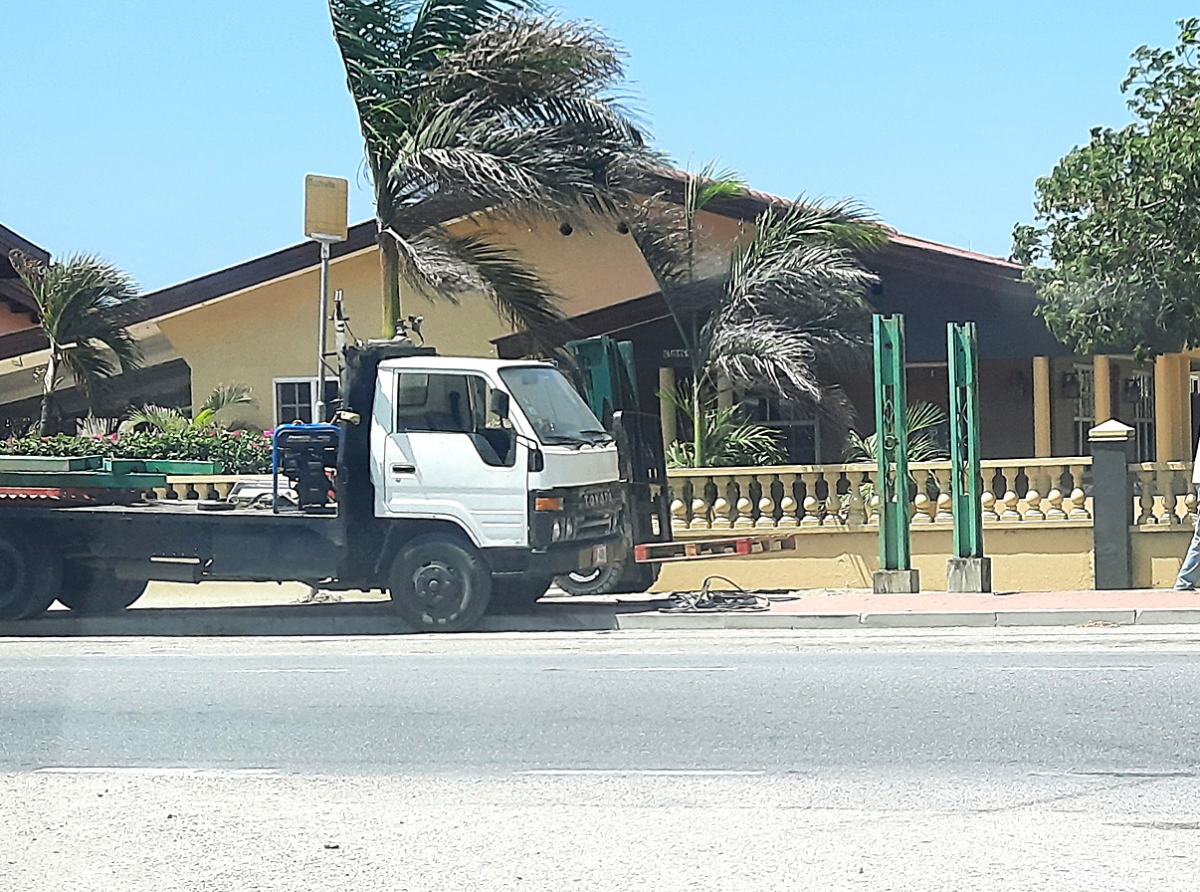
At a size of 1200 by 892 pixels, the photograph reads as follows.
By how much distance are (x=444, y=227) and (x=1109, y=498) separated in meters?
7.53

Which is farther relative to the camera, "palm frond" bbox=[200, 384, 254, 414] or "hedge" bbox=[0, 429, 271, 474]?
"palm frond" bbox=[200, 384, 254, 414]

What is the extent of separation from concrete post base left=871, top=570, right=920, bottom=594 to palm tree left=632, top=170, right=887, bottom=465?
2.45 meters

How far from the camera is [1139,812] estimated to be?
7051 mm

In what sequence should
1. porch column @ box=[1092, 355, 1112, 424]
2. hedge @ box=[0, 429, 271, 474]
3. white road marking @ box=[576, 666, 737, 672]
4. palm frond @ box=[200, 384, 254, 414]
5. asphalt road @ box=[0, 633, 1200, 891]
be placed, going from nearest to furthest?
asphalt road @ box=[0, 633, 1200, 891]
white road marking @ box=[576, 666, 737, 672]
hedge @ box=[0, 429, 271, 474]
porch column @ box=[1092, 355, 1112, 424]
palm frond @ box=[200, 384, 254, 414]

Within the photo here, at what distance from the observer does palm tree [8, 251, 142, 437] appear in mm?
21953

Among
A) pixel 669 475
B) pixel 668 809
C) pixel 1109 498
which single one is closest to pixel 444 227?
pixel 669 475

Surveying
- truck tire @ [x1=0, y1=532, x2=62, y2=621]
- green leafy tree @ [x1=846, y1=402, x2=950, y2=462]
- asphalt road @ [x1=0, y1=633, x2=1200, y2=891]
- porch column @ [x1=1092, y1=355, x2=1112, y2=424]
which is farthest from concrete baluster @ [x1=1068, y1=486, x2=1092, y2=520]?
truck tire @ [x1=0, y1=532, x2=62, y2=621]

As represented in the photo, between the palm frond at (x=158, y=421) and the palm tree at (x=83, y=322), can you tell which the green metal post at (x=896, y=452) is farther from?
the palm tree at (x=83, y=322)

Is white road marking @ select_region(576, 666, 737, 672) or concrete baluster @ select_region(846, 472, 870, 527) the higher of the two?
concrete baluster @ select_region(846, 472, 870, 527)

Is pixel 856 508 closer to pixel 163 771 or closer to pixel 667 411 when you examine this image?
pixel 667 411

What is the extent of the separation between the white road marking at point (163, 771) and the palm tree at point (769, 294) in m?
10.3

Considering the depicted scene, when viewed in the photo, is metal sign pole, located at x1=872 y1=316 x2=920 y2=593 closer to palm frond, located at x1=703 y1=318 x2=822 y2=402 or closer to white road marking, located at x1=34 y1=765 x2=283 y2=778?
palm frond, located at x1=703 y1=318 x2=822 y2=402

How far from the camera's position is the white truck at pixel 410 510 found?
46.1 ft

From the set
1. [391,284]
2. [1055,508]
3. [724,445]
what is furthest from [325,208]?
[1055,508]
